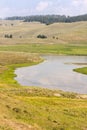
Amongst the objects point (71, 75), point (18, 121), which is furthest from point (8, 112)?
point (71, 75)

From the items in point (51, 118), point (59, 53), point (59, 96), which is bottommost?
point (59, 53)

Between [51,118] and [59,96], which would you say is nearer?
[51,118]

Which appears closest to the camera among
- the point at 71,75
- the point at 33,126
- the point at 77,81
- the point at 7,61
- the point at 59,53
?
the point at 33,126

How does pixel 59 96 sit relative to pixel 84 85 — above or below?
above

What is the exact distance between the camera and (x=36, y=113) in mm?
30562

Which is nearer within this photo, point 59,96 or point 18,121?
point 18,121

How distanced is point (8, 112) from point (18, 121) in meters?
1.86

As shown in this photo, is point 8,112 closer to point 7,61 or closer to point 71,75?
point 71,75

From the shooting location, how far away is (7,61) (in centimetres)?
12231

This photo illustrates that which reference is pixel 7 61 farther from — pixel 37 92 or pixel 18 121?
pixel 18 121

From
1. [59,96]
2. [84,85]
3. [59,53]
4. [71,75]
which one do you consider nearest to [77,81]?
[84,85]

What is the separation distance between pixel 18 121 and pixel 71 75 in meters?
61.8

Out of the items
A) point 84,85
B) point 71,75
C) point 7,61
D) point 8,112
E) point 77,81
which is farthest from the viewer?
point 7,61

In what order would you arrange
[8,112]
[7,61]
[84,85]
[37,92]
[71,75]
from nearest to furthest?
[8,112]
[37,92]
[84,85]
[71,75]
[7,61]
